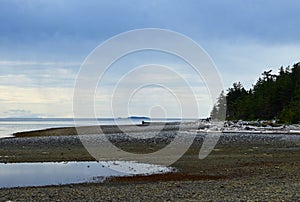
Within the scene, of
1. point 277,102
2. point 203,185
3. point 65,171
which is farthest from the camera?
point 277,102

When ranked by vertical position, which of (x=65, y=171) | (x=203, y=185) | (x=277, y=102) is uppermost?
(x=277, y=102)

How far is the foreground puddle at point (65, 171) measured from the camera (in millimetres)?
23944

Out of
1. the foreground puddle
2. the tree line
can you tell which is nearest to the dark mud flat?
the foreground puddle

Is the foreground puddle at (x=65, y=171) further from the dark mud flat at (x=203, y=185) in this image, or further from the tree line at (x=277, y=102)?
the tree line at (x=277, y=102)

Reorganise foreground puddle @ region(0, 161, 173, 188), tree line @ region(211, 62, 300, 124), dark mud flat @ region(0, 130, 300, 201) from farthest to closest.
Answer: tree line @ region(211, 62, 300, 124), foreground puddle @ region(0, 161, 173, 188), dark mud flat @ region(0, 130, 300, 201)

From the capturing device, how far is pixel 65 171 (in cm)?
2764

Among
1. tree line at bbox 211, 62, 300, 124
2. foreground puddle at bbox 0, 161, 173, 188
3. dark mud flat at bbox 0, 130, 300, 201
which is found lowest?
dark mud flat at bbox 0, 130, 300, 201

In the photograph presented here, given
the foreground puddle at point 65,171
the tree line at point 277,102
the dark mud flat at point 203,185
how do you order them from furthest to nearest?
1. the tree line at point 277,102
2. the foreground puddle at point 65,171
3. the dark mud flat at point 203,185

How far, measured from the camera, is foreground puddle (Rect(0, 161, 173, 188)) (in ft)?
78.6

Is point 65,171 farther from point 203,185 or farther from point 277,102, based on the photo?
point 277,102

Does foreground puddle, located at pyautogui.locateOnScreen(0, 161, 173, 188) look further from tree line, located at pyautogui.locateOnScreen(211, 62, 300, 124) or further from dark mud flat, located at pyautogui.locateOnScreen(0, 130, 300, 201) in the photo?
tree line, located at pyautogui.locateOnScreen(211, 62, 300, 124)

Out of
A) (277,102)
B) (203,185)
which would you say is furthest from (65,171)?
(277,102)

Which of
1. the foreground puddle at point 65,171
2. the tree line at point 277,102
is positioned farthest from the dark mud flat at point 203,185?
the tree line at point 277,102

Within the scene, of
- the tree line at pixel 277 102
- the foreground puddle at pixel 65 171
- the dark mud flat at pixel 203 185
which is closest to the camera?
the dark mud flat at pixel 203 185
